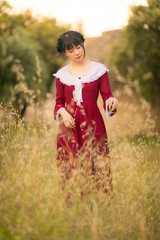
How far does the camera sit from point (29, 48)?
574 inches

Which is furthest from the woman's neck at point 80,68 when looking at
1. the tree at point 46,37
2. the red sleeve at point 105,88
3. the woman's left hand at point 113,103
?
the tree at point 46,37

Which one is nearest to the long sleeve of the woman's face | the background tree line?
the woman's face

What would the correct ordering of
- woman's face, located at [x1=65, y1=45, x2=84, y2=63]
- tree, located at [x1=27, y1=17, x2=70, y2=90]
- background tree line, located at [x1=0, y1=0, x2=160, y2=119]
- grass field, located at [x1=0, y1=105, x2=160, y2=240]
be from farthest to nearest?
tree, located at [x1=27, y1=17, x2=70, y2=90] → background tree line, located at [x1=0, y1=0, x2=160, y2=119] → woman's face, located at [x1=65, y1=45, x2=84, y2=63] → grass field, located at [x1=0, y1=105, x2=160, y2=240]

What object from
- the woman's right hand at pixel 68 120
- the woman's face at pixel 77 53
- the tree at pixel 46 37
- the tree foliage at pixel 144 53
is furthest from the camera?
the tree at pixel 46 37

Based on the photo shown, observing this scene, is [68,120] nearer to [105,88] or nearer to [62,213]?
[105,88]

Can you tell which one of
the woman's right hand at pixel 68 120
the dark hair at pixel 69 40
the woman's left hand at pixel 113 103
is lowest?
the woman's right hand at pixel 68 120

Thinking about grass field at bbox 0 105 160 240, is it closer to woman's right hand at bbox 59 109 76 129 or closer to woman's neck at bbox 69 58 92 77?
woman's right hand at bbox 59 109 76 129

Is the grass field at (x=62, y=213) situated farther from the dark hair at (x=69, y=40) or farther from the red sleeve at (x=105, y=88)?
the dark hair at (x=69, y=40)

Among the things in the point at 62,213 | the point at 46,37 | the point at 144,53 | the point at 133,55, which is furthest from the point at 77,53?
the point at 46,37

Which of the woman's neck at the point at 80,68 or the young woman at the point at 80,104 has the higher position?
the woman's neck at the point at 80,68

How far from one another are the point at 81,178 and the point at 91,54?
52.7ft

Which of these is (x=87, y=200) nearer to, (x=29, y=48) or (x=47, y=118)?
(x=47, y=118)

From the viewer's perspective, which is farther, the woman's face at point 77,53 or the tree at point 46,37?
the tree at point 46,37

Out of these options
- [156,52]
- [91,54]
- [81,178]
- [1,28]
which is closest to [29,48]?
[1,28]
